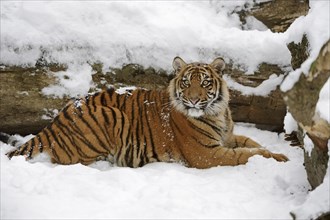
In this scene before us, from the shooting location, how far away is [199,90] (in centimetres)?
491

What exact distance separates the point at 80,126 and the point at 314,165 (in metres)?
2.31

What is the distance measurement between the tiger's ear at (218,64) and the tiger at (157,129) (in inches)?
0.4

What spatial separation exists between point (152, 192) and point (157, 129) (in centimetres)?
129

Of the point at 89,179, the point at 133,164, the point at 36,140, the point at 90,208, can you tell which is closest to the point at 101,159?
the point at 133,164

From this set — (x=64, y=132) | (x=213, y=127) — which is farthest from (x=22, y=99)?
(x=213, y=127)

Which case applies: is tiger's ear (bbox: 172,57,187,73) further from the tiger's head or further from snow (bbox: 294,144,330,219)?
snow (bbox: 294,144,330,219)

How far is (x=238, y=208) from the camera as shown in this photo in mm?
3646

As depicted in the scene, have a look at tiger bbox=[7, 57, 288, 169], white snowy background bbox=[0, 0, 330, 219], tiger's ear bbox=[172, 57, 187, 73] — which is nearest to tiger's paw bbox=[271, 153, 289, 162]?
tiger bbox=[7, 57, 288, 169]

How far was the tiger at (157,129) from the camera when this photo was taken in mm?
4801

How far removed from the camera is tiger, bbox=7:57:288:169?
4.80 metres

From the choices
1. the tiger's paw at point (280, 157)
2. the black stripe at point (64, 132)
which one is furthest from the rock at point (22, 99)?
the tiger's paw at point (280, 157)

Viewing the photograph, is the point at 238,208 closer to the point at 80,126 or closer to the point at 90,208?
the point at 90,208

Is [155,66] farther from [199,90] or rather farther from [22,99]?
[22,99]

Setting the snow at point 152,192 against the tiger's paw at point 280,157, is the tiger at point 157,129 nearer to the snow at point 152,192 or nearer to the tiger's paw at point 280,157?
Result: the tiger's paw at point 280,157
